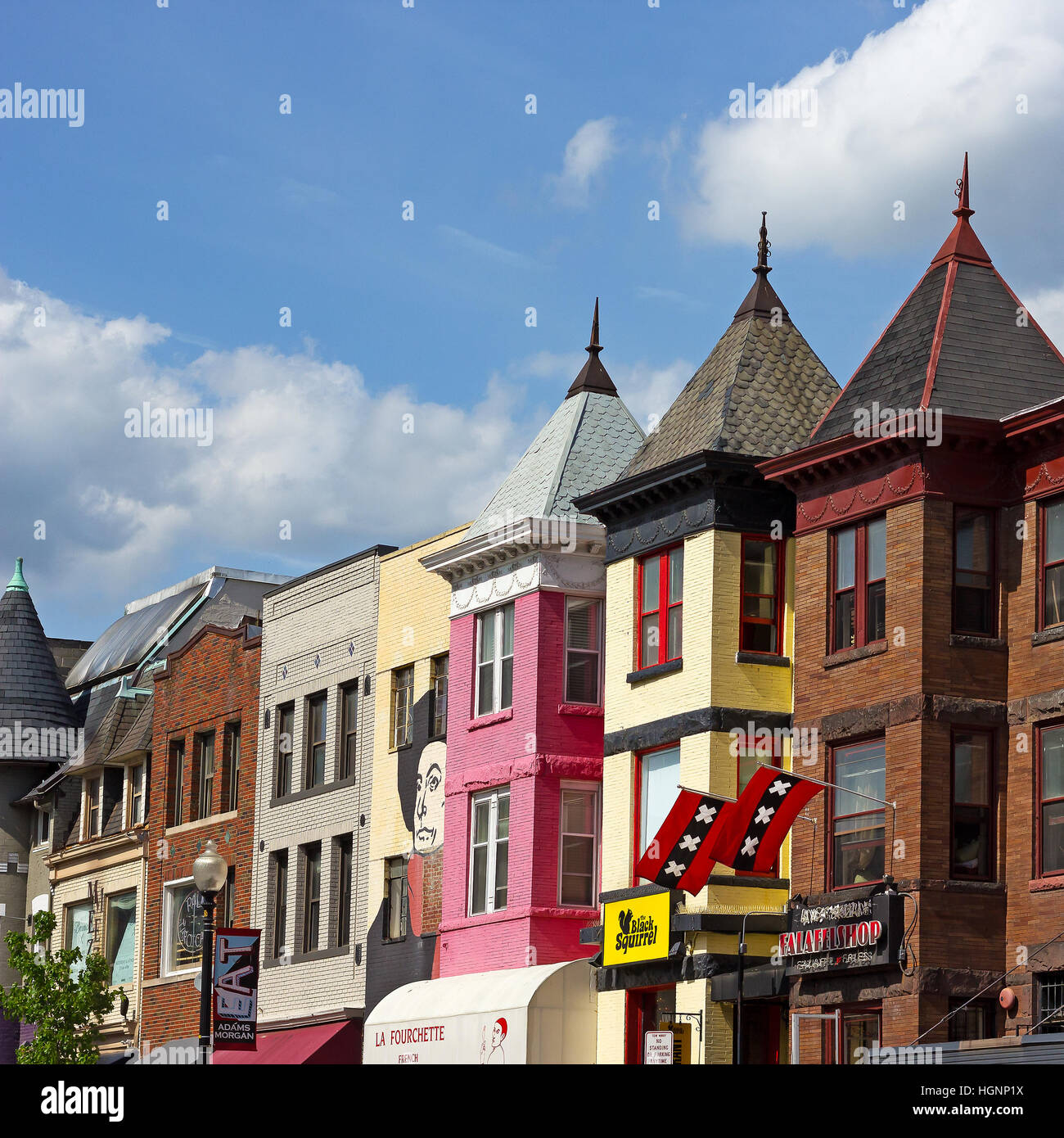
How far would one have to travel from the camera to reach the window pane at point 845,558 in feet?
105

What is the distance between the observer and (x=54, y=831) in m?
56.5

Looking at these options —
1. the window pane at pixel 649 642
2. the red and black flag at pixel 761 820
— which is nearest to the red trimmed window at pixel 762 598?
the window pane at pixel 649 642

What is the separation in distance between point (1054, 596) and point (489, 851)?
12.3 m

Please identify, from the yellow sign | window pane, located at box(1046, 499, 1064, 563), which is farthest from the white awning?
window pane, located at box(1046, 499, 1064, 563)

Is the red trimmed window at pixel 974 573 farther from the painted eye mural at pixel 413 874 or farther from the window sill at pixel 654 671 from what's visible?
the painted eye mural at pixel 413 874

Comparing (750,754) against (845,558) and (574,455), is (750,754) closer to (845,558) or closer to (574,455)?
(845,558)

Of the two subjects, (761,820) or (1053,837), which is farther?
(761,820)

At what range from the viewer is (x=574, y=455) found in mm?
39281

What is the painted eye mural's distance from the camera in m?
39.8

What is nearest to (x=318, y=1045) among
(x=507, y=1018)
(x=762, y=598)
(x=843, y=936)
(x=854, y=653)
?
(x=507, y=1018)

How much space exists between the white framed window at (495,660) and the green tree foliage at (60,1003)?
15.6 meters
